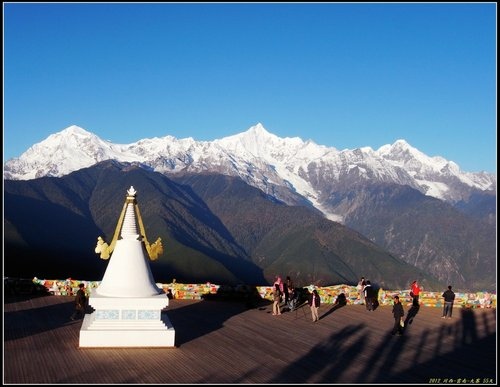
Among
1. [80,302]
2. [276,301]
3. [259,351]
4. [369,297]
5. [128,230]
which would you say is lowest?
[259,351]

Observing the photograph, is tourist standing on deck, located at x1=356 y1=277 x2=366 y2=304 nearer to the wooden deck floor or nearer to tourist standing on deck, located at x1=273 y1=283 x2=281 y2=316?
the wooden deck floor

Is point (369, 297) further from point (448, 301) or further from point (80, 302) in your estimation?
point (80, 302)

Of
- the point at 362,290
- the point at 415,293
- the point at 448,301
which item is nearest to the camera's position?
the point at 448,301

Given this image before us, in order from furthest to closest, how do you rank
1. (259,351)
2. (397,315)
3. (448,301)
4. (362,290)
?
(362,290)
(448,301)
(397,315)
(259,351)

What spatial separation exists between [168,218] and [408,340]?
17694cm

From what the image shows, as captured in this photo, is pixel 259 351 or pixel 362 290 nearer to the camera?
pixel 259 351

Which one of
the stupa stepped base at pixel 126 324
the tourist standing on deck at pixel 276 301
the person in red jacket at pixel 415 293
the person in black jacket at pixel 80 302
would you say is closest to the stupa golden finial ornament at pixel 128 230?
the stupa stepped base at pixel 126 324

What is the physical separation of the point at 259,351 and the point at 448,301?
34.8 ft

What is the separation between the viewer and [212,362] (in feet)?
50.6

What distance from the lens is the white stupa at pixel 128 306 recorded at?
16688mm

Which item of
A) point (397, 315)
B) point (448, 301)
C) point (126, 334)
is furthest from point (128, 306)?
point (448, 301)

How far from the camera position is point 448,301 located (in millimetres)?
23969

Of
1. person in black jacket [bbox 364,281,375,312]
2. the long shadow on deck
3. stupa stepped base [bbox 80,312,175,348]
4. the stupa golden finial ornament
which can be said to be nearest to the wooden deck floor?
the long shadow on deck

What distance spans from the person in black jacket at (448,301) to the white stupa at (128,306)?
12.2m
